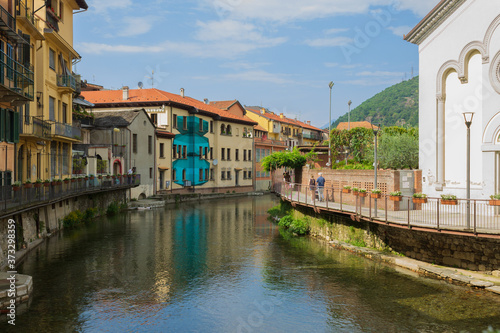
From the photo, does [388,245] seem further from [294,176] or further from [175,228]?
[294,176]

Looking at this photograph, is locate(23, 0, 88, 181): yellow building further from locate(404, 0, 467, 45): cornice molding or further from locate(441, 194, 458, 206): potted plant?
locate(441, 194, 458, 206): potted plant

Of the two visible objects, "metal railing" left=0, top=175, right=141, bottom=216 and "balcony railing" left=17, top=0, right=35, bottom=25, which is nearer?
"metal railing" left=0, top=175, right=141, bottom=216

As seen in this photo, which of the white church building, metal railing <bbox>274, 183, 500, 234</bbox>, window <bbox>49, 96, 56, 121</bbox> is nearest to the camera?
metal railing <bbox>274, 183, 500, 234</bbox>

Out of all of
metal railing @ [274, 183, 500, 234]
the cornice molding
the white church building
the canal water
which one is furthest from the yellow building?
the white church building

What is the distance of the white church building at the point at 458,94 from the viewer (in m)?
19.2

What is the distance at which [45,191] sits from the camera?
2134 centimetres

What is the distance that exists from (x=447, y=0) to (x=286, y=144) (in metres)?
60.3

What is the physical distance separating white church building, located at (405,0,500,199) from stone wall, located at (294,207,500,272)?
3.95 m

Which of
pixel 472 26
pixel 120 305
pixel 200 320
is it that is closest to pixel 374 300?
pixel 200 320

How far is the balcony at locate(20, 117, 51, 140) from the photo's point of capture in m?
23.6

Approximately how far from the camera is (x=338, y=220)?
78.1 feet

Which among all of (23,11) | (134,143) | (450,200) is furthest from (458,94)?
(134,143)

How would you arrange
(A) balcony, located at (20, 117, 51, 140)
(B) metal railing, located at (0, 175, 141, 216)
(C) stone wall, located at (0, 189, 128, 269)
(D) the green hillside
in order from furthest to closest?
(D) the green hillside < (A) balcony, located at (20, 117, 51, 140) < (C) stone wall, located at (0, 189, 128, 269) < (B) metal railing, located at (0, 175, 141, 216)

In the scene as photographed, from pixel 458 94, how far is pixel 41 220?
830 inches
